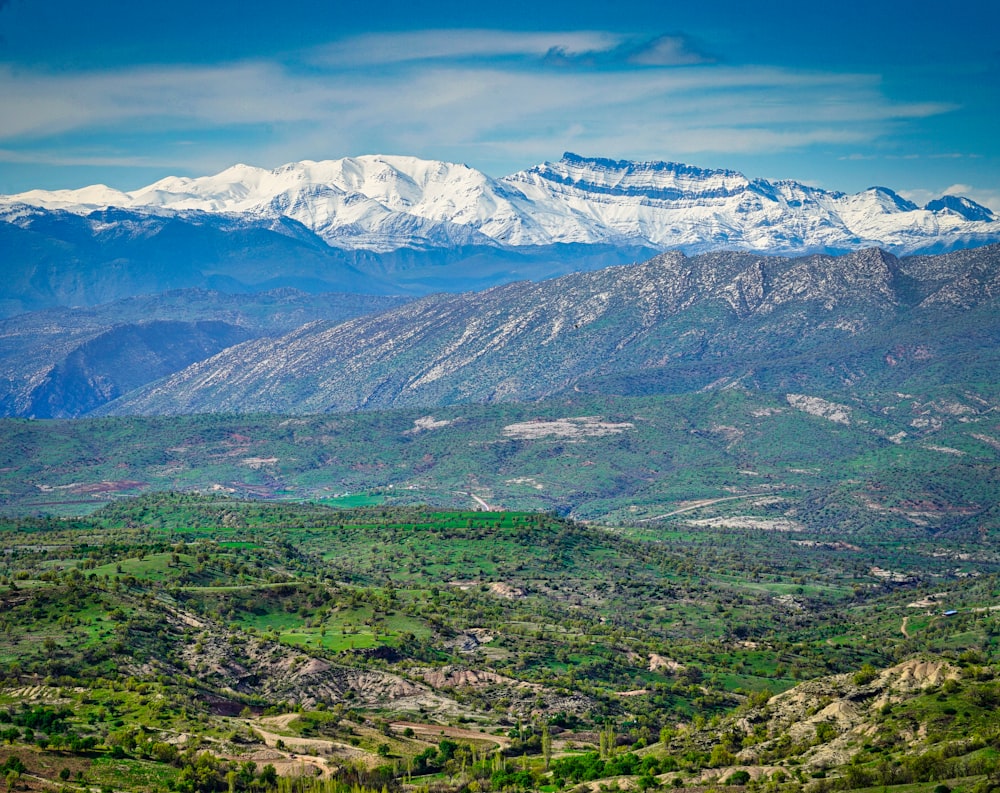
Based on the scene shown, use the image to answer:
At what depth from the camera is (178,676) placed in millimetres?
166125

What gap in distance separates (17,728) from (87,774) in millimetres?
12723

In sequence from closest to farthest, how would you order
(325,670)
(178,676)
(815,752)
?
(815,752) < (178,676) < (325,670)

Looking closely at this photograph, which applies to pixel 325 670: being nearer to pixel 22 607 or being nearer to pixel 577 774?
pixel 22 607

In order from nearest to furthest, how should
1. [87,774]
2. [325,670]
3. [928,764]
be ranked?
[928,764], [87,774], [325,670]

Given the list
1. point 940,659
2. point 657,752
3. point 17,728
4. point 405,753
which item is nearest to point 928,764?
point 940,659

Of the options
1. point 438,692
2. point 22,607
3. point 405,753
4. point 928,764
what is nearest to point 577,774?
point 405,753

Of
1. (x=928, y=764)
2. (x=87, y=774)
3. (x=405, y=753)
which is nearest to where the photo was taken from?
(x=928, y=764)

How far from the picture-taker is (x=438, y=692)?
590 ft

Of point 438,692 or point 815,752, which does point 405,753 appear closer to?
point 438,692

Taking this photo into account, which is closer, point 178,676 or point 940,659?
point 940,659

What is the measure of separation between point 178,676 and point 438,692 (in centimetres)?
3119

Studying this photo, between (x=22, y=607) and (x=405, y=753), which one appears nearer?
(x=405, y=753)

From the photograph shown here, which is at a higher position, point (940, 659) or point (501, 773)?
point (940, 659)

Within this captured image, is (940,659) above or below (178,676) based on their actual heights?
above
